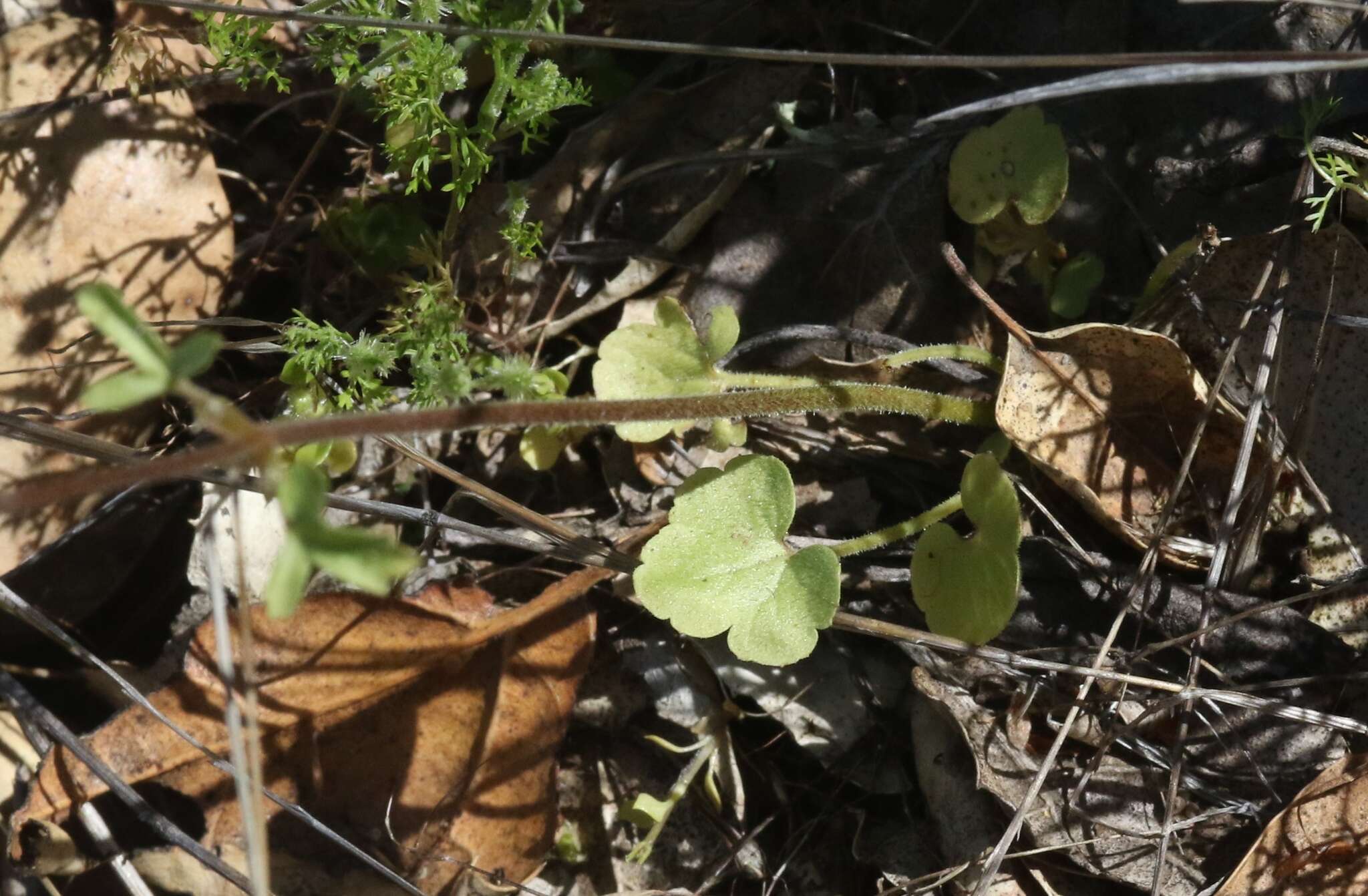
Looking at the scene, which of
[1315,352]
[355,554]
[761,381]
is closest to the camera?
[355,554]

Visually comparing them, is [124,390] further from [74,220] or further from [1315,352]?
[1315,352]

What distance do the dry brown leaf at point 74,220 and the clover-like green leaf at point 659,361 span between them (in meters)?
1.04

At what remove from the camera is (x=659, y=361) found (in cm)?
225

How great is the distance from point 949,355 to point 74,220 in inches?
77.9

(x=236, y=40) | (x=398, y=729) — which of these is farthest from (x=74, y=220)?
(x=398, y=729)

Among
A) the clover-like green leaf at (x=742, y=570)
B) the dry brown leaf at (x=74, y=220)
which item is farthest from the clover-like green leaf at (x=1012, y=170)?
the dry brown leaf at (x=74, y=220)

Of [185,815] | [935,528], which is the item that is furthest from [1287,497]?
[185,815]

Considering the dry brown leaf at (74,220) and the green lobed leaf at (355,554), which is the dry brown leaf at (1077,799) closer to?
the green lobed leaf at (355,554)

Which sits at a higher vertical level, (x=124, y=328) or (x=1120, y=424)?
(x=124, y=328)

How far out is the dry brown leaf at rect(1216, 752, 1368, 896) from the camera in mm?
1903

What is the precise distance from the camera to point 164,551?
2.50 meters

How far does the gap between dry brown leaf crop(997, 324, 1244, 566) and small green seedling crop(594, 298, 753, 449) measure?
0.58 metres

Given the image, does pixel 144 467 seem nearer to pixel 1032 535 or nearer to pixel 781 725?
pixel 781 725

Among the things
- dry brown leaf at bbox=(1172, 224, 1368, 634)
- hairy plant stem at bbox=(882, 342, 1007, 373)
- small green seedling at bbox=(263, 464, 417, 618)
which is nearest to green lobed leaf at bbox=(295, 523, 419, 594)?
small green seedling at bbox=(263, 464, 417, 618)
